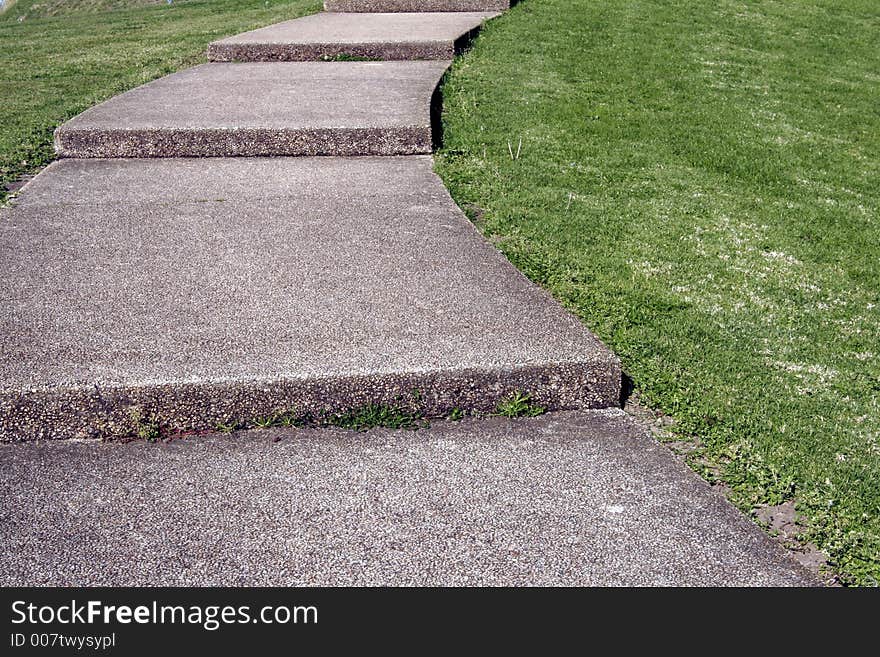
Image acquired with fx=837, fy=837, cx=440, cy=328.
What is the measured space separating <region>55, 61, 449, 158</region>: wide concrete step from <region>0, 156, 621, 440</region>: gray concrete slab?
65 cm

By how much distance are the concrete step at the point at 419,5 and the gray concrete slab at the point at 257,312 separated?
6.41 m

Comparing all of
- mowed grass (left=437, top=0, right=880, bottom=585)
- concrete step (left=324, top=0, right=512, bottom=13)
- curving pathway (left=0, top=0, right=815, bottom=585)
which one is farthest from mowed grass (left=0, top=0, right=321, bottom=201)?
mowed grass (left=437, top=0, right=880, bottom=585)

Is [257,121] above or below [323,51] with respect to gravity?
below

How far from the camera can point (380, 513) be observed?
2.39 meters

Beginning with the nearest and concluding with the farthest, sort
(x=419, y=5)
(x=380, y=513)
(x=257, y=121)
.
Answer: (x=380, y=513)
(x=257, y=121)
(x=419, y=5)

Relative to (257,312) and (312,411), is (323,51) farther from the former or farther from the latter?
(312,411)

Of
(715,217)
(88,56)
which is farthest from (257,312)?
(88,56)

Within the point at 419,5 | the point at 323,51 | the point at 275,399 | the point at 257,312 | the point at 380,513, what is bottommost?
the point at 380,513

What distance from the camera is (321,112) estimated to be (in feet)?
19.4

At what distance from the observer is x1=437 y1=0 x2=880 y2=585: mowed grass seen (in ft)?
9.33

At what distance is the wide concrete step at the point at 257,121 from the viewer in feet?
17.9

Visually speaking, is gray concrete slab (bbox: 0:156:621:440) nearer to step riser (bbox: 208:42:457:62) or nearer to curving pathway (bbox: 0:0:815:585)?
curving pathway (bbox: 0:0:815:585)

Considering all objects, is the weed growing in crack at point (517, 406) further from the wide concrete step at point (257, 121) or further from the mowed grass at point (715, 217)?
the wide concrete step at point (257, 121)

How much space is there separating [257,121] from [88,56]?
15.5 feet
